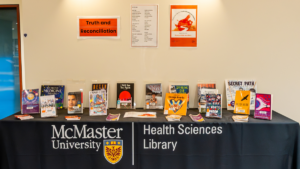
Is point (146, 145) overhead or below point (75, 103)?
below

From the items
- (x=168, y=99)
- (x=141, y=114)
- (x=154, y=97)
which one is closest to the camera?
(x=141, y=114)

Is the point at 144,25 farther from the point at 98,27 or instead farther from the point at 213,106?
the point at 213,106

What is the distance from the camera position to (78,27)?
7.67 feet

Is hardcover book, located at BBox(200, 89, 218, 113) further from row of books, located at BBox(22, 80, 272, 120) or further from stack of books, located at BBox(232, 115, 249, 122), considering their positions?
stack of books, located at BBox(232, 115, 249, 122)

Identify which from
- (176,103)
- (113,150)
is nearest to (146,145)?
(113,150)

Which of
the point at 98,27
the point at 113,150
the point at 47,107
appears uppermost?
the point at 98,27

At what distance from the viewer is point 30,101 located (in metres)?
2.17

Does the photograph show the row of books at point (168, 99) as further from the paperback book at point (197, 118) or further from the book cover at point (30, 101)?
the paperback book at point (197, 118)

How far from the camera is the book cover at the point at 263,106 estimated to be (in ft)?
6.46

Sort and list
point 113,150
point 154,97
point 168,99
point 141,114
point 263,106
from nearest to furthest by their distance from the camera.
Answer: point 113,150 → point 263,106 → point 141,114 → point 168,99 → point 154,97

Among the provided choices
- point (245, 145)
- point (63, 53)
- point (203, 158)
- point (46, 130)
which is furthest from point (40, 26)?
point (245, 145)

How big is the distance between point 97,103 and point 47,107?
53 centimetres

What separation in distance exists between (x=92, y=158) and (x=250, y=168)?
1617mm

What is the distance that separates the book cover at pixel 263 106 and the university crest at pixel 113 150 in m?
1.48
